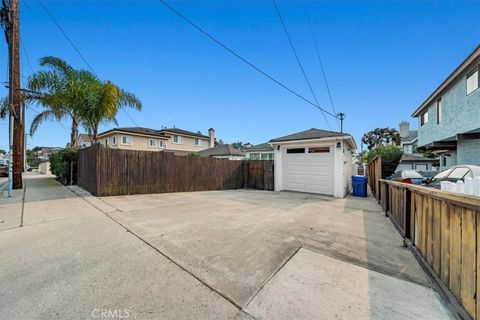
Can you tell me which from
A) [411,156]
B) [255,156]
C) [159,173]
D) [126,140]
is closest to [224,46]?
[159,173]

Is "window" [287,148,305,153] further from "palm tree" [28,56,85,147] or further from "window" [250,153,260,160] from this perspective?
"window" [250,153,260,160]

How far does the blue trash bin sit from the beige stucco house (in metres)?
18.9

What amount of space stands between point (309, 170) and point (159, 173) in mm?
7270

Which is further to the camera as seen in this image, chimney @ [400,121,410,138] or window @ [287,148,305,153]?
chimney @ [400,121,410,138]

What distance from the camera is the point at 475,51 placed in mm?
7645

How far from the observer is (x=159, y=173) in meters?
9.46

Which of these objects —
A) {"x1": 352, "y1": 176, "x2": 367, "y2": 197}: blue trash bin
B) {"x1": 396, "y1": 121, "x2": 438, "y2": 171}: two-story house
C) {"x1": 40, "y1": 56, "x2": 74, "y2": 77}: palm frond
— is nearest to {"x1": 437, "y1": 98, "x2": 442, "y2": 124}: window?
{"x1": 352, "y1": 176, "x2": 367, "y2": 197}: blue trash bin

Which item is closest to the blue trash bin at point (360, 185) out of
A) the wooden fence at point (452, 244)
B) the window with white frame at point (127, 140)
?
the wooden fence at point (452, 244)

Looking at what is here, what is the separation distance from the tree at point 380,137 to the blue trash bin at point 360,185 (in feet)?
112

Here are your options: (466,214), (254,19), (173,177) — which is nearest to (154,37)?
(254,19)

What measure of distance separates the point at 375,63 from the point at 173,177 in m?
12.8

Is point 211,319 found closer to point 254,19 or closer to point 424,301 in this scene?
point 424,301

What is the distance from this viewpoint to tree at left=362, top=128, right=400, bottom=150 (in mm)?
38216

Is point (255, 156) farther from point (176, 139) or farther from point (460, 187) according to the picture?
point (460, 187)
